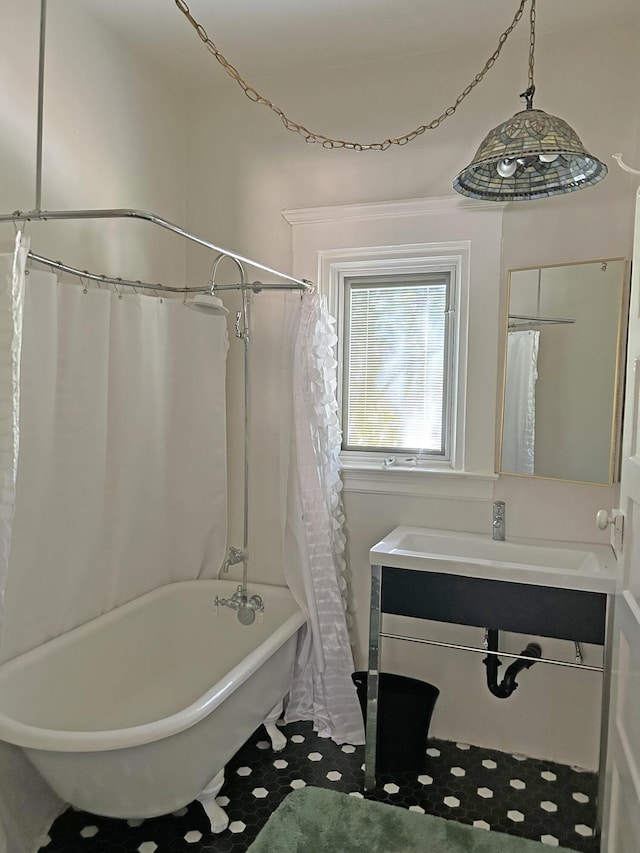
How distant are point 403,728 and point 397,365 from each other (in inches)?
56.2

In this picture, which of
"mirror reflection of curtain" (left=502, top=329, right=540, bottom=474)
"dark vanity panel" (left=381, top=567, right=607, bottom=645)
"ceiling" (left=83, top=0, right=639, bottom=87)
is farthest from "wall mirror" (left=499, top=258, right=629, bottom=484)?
"ceiling" (left=83, top=0, right=639, bottom=87)

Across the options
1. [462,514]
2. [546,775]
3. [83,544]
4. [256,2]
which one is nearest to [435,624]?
[462,514]

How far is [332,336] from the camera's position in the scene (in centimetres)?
275

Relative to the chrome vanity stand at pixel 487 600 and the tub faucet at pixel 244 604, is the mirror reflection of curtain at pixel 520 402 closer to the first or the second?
the chrome vanity stand at pixel 487 600

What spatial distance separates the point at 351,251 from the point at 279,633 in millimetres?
1557

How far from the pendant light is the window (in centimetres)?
85

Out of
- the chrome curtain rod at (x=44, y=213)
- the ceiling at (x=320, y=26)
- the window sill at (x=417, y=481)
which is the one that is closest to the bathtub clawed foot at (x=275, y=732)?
the window sill at (x=417, y=481)

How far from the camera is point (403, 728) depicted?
8.18 feet

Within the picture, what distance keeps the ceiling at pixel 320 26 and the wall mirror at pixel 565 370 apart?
876 millimetres

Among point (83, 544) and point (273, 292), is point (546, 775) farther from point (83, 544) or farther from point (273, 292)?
point (273, 292)

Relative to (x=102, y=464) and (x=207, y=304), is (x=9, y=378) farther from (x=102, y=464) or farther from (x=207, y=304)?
(x=207, y=304)

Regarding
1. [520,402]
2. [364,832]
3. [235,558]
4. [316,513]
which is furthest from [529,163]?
[364,832]

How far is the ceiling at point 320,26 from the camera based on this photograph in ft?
7.80

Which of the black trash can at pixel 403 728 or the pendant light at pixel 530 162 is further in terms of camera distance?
the black trash can at pixel 403 728
